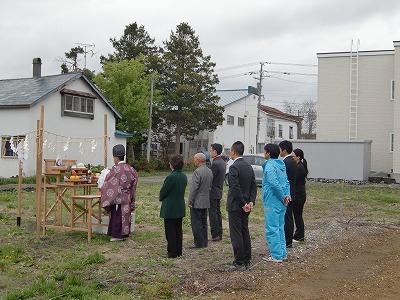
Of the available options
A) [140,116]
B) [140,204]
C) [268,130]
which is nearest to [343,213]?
[140,204]

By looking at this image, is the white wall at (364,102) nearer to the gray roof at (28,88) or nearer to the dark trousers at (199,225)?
the gray roof at (28,88)

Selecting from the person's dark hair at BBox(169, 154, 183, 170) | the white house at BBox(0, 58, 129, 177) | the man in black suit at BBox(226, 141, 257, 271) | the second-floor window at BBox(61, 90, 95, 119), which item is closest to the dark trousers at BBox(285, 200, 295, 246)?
the man in black suit at BBox(226, 141, 257, 271)

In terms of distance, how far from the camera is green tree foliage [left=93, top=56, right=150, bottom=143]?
33.4 metres

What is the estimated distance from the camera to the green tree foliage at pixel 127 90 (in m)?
33.4

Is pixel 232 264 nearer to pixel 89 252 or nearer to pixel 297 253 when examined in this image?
pixel 297 253

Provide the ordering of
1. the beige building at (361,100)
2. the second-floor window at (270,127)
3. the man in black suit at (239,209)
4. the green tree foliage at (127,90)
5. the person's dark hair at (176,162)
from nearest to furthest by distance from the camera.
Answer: the man in black suit at (239,209) < the person's dark hair at (176,162) < the beige building at (361,100) < the green tree foliage at (127,90) < the second-floor window at (270,127)

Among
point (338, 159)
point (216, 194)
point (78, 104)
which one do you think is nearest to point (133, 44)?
point (78, 104)

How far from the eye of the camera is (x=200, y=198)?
8.35 metres

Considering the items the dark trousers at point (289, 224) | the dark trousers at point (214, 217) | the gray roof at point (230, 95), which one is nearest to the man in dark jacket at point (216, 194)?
the dark trousers at point (214, 217)

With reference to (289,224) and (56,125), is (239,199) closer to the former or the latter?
(289,224)

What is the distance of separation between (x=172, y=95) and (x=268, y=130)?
17.8 metres

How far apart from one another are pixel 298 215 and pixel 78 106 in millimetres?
20863

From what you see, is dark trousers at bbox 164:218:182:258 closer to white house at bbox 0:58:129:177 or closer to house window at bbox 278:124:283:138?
white house at bbox 0:58:129:177

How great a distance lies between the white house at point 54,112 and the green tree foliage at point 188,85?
654 cm
